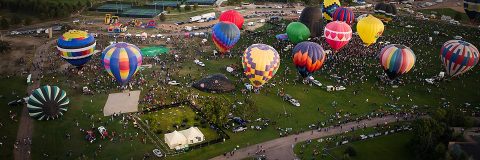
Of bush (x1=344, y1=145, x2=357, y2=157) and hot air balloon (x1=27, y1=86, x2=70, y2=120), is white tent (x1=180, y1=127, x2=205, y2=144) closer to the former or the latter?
hot air balloon (x1=27, y1=86, x2=70, y2=120)

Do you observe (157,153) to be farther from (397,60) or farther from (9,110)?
(397,60)

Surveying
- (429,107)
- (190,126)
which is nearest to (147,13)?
(190,126)

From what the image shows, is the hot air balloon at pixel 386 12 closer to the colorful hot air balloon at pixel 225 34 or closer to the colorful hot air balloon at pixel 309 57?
the colorful hot air balloon at pixel 309 57

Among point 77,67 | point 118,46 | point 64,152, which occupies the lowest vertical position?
point 64,152

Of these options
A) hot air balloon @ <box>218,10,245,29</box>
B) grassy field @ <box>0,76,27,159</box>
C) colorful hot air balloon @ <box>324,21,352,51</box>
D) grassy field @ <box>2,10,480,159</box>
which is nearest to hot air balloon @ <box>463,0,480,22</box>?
grassy field @ <box>2,10,480,159</box>

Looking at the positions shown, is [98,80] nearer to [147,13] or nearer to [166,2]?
[147,13]

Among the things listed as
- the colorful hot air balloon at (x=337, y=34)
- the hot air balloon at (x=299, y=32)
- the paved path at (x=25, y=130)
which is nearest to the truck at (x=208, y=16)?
the hot air balloon at (x=299, y=32)
